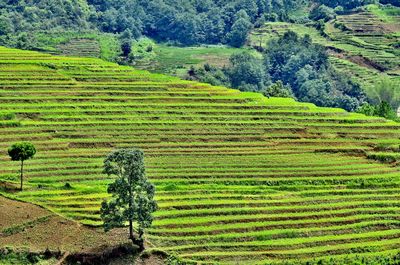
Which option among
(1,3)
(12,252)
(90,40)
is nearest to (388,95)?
(90,40)

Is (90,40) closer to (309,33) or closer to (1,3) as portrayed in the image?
(1,3)

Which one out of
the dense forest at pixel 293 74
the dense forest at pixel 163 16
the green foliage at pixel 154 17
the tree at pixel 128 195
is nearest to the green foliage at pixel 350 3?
the dense forest at pixel 163 16

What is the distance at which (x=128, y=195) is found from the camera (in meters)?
49.1

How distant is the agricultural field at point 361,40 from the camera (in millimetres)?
131125

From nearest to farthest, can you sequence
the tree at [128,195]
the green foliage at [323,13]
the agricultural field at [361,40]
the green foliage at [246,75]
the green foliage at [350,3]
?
the tree at [128,195], the green foliage at [246,75], the agricultural field at [361,40], the green foliage at [323,13], the green foliage at [350,3]

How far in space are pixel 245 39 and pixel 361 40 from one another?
20647 mm

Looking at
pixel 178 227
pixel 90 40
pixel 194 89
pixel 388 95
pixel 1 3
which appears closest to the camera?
pixel 178 227

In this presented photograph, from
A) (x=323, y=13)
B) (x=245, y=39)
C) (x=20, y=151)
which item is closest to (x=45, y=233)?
(x=20, y=151)

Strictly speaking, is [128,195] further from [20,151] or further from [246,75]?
[246,75]

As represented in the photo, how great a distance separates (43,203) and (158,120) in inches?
747

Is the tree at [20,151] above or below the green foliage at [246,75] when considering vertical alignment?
above

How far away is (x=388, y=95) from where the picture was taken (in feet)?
392

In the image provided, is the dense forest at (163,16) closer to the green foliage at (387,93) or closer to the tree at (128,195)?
the green foliage at (387,93)

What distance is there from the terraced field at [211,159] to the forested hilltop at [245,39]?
119 ft
